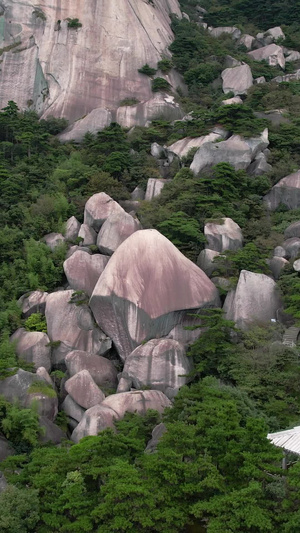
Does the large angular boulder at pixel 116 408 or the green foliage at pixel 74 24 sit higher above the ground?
the green foliage at pixel 74 24

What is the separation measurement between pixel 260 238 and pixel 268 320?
3895mm

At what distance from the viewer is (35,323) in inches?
735

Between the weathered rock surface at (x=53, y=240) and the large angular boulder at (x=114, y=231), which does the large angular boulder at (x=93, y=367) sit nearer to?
the large angular boulder at (x=114, y=231)

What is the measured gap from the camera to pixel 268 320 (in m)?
18.2

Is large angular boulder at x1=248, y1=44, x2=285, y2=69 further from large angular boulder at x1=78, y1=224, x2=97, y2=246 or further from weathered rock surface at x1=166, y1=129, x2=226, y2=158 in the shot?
large angular boulder at x1=78, y1=224, x2=97, y2=246

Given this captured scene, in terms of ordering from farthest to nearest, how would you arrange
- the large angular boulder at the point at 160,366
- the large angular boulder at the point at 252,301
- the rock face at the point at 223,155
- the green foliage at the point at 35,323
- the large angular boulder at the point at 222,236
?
the rock face at the point at 223,155
the large angular boulder at the point at 222,236
the green foliage at the point at 35,323
the large angular boulder at the point at 252,301
the large angular boulder at the point at 160,366

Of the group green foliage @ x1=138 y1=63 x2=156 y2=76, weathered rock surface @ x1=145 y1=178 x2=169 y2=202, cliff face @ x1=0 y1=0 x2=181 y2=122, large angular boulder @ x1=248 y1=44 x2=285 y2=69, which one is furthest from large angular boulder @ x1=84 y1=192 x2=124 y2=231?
large angular boulder @ x1=248 y1=44 x2=285 y2=69

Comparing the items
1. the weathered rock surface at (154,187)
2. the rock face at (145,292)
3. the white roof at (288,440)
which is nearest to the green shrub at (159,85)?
the weathered rock surface at (154,187)

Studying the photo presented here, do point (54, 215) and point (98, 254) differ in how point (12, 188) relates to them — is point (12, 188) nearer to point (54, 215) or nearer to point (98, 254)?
point (54, 215)

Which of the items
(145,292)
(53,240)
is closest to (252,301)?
(145,292)

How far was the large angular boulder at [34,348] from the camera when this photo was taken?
17.7 m

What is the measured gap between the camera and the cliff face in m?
33.0

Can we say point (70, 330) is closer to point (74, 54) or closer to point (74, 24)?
point (74, 54)

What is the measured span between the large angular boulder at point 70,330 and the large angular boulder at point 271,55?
2532 cm
